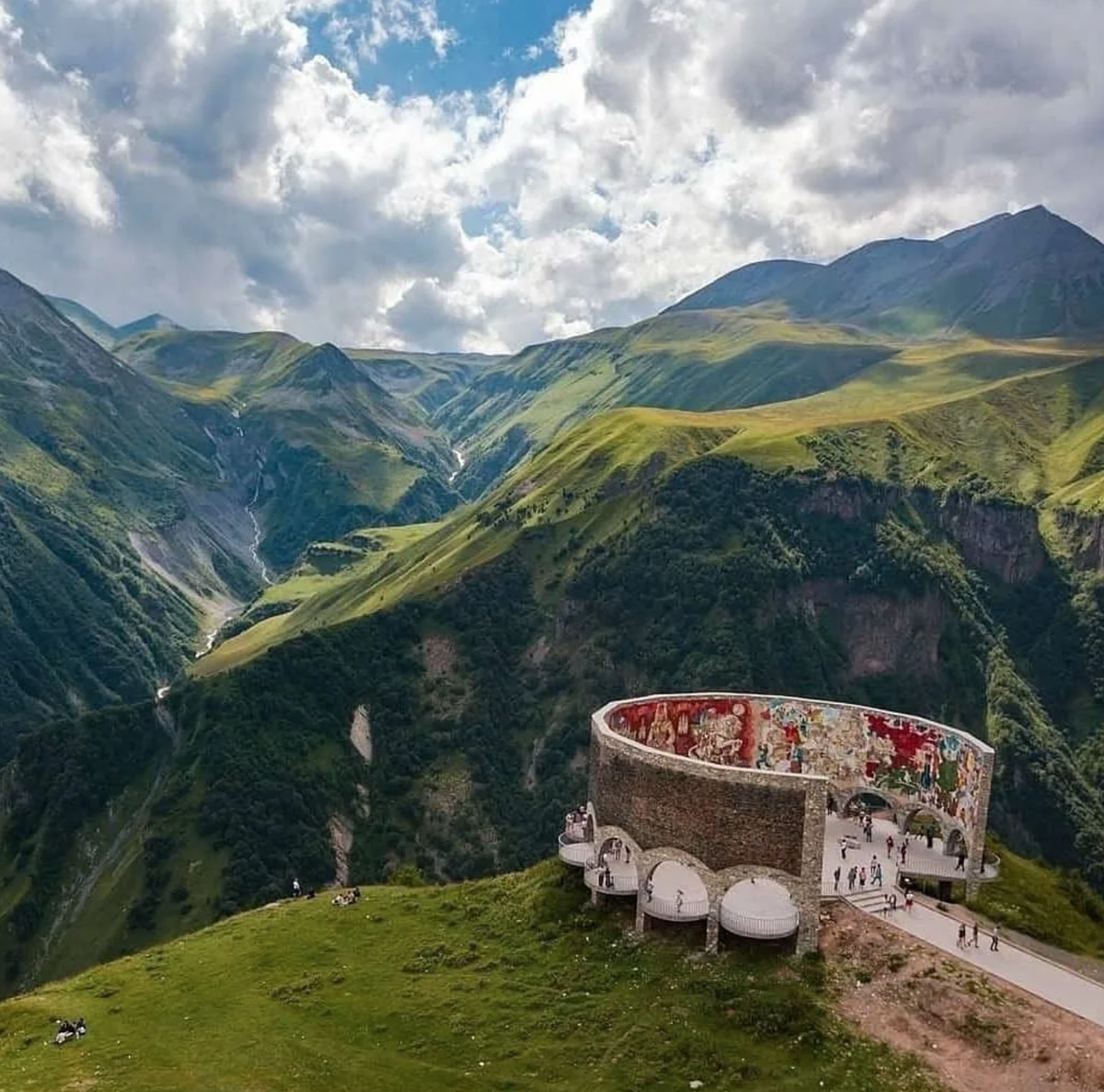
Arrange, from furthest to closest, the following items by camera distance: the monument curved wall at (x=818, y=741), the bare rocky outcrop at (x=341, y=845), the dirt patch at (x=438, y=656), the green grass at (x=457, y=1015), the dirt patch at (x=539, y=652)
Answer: the dirt patch at (x=539, y=652) < the dirt patch at (x=438, y=656) < the bare rocky outcrop at (x=341, y=845) < the monument curved wall at (x=818, y=741) < the green grass at (x=457, y=1015)

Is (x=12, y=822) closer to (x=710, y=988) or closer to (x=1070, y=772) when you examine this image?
(x=710, y=988)

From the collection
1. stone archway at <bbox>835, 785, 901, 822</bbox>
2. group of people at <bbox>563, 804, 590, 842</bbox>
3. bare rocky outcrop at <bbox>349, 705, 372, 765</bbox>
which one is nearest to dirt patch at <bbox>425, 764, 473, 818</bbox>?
bare rocky outcrop at <bbox>349, 705, 372, 765</bbox>

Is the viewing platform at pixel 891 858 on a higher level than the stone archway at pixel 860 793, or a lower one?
lower

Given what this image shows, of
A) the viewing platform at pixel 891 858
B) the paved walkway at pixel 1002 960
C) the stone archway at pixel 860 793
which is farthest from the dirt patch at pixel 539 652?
the paved walkway at pixel 1002 960

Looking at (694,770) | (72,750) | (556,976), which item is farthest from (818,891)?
(72,750)

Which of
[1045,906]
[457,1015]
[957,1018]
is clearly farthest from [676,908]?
[1045,906]

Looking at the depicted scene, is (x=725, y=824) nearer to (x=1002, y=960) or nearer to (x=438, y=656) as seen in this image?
(x=1002, y=960)

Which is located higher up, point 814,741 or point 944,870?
point 814,741

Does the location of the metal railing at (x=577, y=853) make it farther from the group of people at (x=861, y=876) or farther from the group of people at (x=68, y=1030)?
the group of people at (x=68, y=1030)
